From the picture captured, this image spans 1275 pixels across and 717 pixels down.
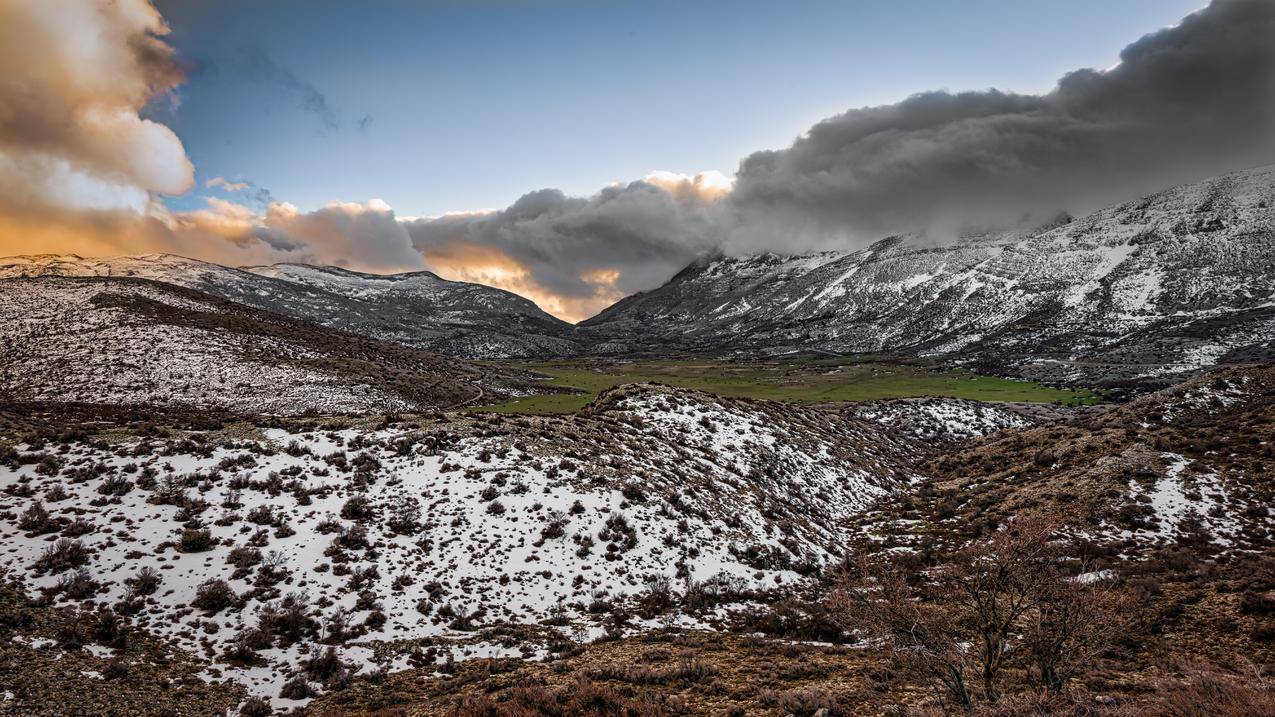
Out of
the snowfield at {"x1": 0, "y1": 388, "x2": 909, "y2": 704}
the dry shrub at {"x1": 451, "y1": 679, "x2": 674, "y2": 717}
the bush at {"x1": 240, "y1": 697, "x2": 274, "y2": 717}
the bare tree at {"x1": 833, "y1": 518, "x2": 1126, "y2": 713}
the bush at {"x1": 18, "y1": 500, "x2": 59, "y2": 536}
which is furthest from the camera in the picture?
the bush at {"x1": 18, "y1": 500, "x2": 59, "y2": 536}

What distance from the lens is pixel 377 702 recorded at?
12.0 m

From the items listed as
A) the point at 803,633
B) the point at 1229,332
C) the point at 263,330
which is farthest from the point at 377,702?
the point at 1229,332

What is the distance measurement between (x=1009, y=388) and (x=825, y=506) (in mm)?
88716

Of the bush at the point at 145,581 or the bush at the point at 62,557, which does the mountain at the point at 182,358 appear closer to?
the bush at the point at 62,557

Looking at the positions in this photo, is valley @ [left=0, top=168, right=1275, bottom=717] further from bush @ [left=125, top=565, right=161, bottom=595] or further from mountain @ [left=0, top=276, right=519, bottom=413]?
mountain @ [left=0, top=276, right=519, bottom=413]

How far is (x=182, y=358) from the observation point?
202ft

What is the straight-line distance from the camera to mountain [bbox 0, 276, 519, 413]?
55.1 m

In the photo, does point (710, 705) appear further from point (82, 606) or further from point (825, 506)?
point (825, 506)

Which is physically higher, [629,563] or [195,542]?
[195,542]

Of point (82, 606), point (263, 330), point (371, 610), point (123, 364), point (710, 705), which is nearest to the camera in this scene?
point (710, 705)

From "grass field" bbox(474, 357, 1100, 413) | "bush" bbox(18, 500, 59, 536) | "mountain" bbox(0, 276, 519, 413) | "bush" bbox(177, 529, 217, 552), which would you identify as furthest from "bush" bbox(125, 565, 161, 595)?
"mountain" bbox(0, 276, 519, 413)

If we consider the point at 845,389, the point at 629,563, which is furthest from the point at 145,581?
the point at 845,389

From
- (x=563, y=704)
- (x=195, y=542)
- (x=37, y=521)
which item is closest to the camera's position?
(x=563, y=704)

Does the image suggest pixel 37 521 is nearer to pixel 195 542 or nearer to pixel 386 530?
pixel 195 542
